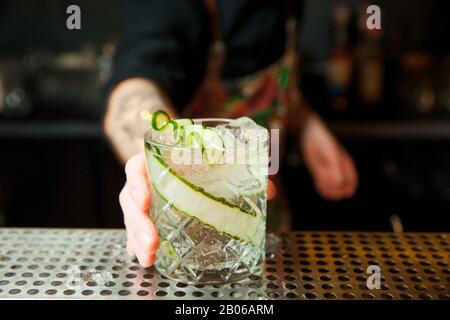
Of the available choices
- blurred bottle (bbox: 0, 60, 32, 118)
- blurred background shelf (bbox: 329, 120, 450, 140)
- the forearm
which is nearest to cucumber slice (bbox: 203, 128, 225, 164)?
the forearm

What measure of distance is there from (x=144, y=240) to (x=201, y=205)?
0.08 metres

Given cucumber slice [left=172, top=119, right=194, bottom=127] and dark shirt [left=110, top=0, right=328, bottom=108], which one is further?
dark shirt [left=110, top=0, right=328, bottom=108]

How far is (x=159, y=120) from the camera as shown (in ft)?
2.42

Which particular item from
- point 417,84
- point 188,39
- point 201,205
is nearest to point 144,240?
point 201,205

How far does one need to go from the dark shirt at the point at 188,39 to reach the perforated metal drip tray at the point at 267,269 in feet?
1.84

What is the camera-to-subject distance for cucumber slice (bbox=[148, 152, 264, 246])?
0.72m

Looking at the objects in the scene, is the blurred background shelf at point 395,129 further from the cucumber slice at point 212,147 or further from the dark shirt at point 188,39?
the cucumber slice at point 212,147

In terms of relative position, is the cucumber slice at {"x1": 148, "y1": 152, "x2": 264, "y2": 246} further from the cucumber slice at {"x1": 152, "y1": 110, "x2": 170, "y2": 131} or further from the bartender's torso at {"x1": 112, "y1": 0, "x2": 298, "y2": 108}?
the bartender's torso at {"x1": 112, "y1": 0, "x2": 298, "y2": 108}

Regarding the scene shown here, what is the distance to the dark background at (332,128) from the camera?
260 centimetres

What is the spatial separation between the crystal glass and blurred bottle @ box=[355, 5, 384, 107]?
2108mm

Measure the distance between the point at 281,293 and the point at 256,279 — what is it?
0.05 metres

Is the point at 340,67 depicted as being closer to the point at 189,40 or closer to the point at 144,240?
the point at 189,40

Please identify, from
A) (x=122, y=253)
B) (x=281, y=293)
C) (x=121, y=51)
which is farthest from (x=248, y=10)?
(x=281, y=293)
